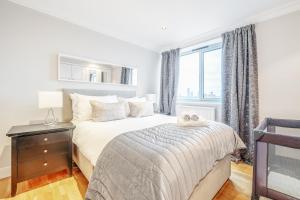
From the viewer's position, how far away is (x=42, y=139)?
190 centimetres

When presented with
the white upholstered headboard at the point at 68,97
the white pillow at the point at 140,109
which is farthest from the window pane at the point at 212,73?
the white upholstered headboard at the point at 68,97

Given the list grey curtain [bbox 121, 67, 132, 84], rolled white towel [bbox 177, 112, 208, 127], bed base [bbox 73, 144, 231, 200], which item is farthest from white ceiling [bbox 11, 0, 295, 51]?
bed base [bbox 73, 144, 231, 200]

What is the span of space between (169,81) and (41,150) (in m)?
3.01

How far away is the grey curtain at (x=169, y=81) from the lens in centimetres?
381

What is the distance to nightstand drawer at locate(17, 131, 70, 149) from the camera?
5.79 feet

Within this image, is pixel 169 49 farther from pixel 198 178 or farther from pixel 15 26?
pixel 198 178

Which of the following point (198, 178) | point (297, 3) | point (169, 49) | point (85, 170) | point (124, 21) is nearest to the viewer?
point (198, 178)

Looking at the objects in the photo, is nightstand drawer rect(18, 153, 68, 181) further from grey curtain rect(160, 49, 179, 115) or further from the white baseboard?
grey curtain rect(160, 49, 179, 115)

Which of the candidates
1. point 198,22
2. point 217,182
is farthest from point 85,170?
point 198,22

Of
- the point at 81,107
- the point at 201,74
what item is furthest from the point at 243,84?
the point at 81,107

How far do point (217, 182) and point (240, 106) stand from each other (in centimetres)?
147

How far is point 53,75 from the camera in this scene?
2490 millimetres

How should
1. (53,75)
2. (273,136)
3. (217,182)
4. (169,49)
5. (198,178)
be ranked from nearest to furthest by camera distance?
(198,178), (273,136), (217,182), (53,75), (169,49)

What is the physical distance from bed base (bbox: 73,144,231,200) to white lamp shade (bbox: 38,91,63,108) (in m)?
0.77
